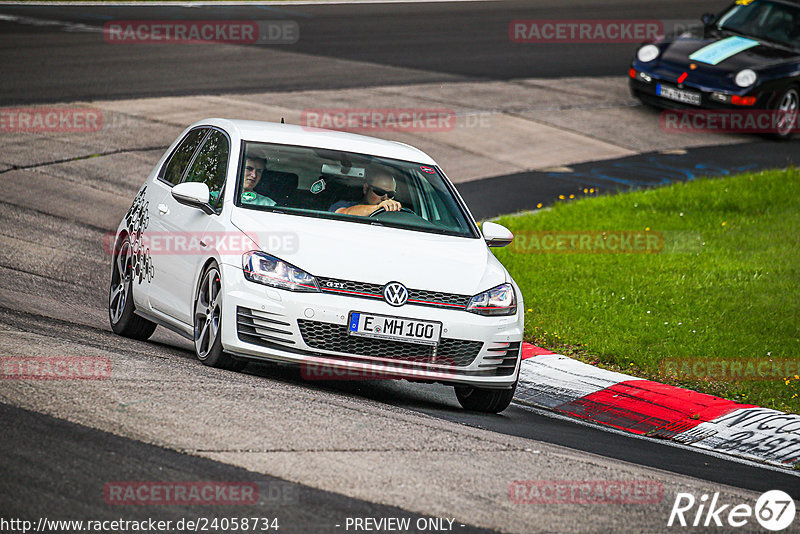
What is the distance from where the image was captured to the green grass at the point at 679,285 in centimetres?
938

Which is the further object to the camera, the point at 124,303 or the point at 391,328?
the point at 124,303

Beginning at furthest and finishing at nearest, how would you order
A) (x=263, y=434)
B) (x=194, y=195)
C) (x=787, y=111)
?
(x=787, y=111) < (x=194, y=195) < (x=263, y=434)

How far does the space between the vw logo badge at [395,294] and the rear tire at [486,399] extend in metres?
0.96

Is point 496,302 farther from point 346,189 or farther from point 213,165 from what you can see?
point 213,165

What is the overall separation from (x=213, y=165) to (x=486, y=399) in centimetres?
245

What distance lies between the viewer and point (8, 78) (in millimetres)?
19062

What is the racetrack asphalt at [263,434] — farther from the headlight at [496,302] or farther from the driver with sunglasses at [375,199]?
the driver with sunglasses at [375,199]

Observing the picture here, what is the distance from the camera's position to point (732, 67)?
1877 centimetres

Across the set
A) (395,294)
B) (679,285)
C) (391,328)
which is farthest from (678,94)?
(391,328)

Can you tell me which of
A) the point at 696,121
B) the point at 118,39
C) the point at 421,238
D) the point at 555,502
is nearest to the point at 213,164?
the point at 421,238

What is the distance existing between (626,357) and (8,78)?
1309 centimetres

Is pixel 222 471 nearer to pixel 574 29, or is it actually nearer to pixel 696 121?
pixel 696 121

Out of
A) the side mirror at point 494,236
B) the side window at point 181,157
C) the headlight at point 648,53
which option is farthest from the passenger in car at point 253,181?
the headlight at point 648,53

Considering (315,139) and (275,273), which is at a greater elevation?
(315,139)
